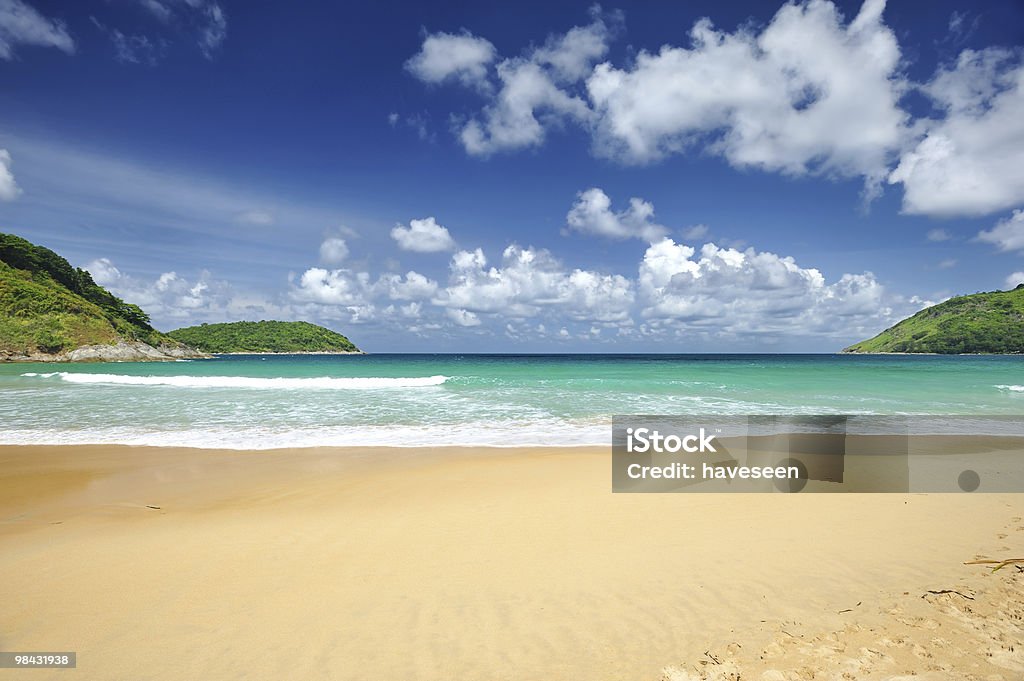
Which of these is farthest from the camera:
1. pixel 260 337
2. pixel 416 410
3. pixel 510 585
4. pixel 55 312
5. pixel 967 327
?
pixel 260 337

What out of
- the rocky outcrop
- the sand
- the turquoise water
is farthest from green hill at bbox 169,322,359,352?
the sand

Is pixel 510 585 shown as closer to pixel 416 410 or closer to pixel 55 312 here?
pixel 416 410

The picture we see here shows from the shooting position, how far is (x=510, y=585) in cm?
419

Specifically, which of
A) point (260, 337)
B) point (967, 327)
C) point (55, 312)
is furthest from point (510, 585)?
point (260, 337)

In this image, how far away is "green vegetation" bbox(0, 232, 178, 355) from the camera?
61375 millimetres

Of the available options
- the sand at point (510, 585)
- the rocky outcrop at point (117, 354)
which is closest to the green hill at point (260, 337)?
the rocky outcrop at point (117, 354)

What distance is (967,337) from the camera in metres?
106

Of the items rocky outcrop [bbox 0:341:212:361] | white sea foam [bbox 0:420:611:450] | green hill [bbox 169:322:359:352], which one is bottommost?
white sea foam [bbox 0:420:611:450]

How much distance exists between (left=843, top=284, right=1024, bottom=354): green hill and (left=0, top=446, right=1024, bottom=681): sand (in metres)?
136

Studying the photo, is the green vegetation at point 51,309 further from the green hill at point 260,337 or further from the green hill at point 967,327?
the green hill at point 967,327

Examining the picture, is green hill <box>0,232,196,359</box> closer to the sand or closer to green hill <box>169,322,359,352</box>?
green hill <box>169,322,359,352</box>

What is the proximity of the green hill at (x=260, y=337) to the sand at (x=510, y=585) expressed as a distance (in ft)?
518

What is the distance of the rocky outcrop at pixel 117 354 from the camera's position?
61.3 meters

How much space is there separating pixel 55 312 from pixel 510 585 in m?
89.3
